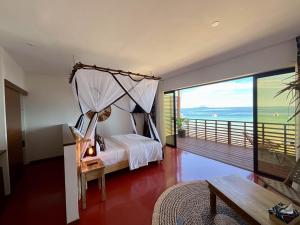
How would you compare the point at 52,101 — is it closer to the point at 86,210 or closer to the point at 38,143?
the point at 38,143

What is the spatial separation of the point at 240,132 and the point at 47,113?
6.40 m

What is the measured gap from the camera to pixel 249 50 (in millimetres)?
2758

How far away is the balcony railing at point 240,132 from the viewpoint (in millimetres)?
2793

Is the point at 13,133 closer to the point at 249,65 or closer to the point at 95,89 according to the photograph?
the point at 95,89

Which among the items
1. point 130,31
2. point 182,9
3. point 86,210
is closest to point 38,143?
point 86,210

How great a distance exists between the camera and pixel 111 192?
2.58 m

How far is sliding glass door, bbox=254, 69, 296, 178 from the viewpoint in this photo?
2.70 m

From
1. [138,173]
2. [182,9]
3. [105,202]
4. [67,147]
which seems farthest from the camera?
[138,173]

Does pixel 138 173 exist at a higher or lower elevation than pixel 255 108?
lower

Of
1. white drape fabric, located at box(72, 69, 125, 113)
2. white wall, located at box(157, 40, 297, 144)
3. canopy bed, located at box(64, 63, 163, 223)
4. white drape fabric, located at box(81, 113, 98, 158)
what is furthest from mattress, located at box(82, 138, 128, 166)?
white wall, located at box(157, 40, 297, 144)

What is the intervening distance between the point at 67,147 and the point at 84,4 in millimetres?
1616

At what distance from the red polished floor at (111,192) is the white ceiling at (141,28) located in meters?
2.52

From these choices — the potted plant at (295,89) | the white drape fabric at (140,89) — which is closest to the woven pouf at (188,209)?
the potted plant at (295,89)

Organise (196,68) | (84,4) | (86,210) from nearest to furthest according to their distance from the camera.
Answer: (84,4), (86,210), (196,68)
